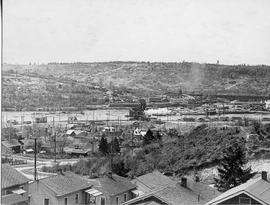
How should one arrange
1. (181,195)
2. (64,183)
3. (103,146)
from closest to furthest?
(181,195), (64,183), (103,146)

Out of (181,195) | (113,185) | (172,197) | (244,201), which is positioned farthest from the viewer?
(113,185)

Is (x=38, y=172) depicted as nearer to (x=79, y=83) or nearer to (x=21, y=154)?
(x=21, y=154)

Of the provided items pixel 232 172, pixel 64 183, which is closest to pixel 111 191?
pixel 64 183

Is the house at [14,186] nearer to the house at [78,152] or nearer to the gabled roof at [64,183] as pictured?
the gabled roof at [64,183]

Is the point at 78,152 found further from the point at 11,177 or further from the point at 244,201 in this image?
the point at 244,201

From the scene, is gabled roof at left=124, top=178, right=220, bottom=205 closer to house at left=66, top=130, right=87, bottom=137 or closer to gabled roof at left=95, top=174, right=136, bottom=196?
gabled roof at left=95, top=174, right=136, bottom=196

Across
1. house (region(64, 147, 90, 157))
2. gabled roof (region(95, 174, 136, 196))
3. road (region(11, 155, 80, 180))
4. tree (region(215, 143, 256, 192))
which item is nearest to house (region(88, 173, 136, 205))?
gabled roof (region(95, 174, 136, 196))

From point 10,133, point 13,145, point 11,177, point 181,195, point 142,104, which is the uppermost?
point 142,104

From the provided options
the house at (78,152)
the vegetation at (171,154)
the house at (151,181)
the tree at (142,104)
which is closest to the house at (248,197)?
the house at (151,181)
